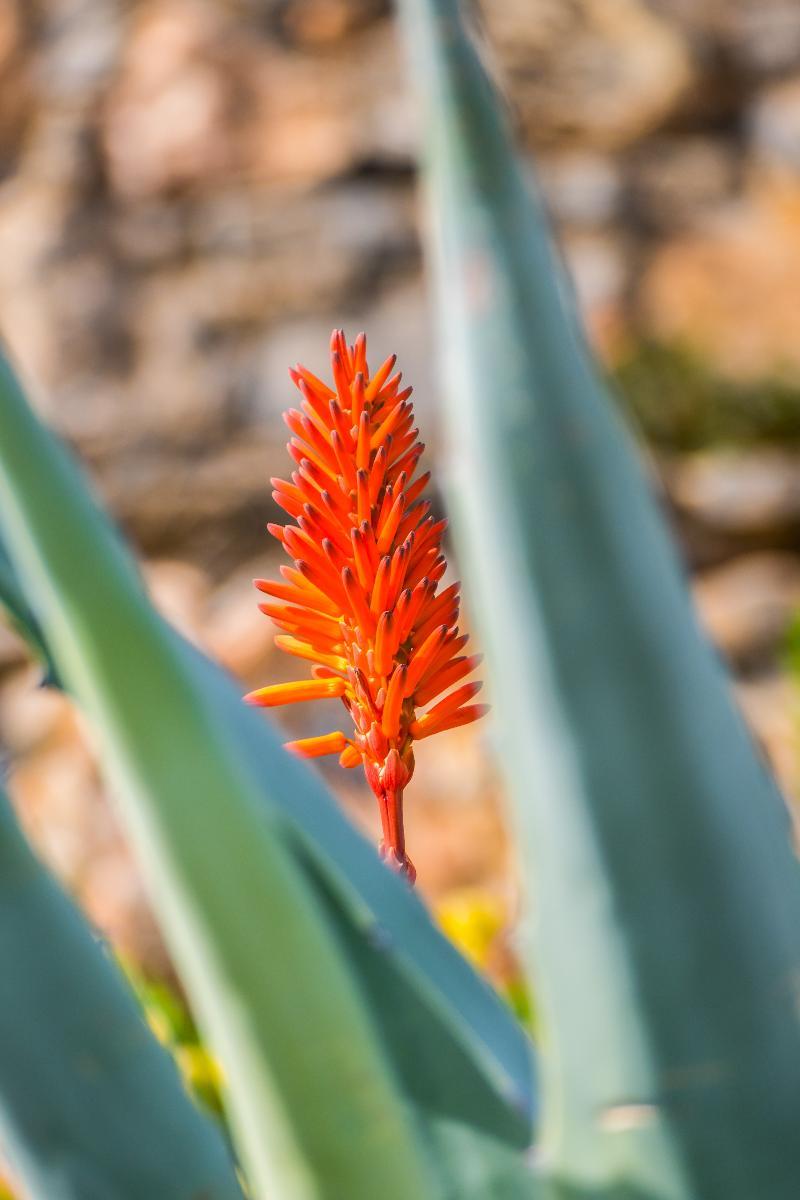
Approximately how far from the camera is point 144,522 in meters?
5.23

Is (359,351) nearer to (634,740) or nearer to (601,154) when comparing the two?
(634,740)

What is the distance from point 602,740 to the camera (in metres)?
0.32

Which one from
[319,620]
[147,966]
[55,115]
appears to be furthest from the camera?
[55,115]

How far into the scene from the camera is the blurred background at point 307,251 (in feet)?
16.0

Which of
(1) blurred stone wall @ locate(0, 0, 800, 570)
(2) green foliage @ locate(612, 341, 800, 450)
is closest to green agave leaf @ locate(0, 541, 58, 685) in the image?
(1) blurred stone wall @ locate(0, 0, 800, 570)

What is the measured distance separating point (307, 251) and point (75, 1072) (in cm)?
556

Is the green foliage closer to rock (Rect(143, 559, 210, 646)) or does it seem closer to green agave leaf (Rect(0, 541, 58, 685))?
rock (Rect(143, 559, 210, 646))

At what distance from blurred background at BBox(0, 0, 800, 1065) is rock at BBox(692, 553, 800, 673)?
10 mm

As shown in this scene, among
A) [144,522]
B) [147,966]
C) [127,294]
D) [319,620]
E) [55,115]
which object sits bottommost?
[147,966]

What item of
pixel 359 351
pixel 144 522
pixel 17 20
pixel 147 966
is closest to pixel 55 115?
pixel 17 20

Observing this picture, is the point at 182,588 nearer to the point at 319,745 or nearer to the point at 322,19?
the point at 322,19

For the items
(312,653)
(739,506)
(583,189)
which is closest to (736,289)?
(583,189)

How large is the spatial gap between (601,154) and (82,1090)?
5963 mm

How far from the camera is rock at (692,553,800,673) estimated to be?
4.47 meters
